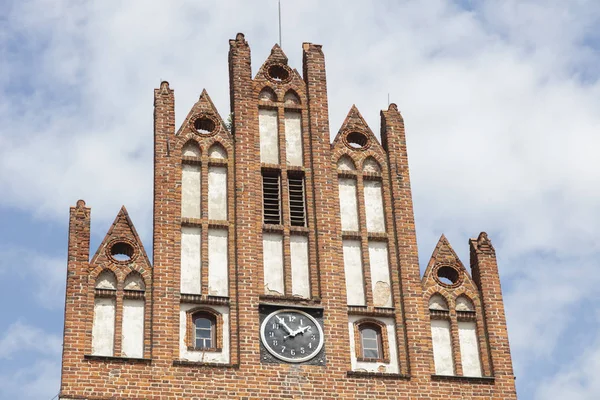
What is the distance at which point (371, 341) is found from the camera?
2392cm

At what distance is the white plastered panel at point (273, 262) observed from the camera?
2400 cm

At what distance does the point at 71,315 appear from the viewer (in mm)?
22875

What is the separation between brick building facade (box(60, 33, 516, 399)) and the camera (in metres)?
22.9

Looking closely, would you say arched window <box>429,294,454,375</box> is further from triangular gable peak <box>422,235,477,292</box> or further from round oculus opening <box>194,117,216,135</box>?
round oculus opening <box>194,117,216,135</box>

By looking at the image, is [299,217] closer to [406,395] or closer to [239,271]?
[239,271]

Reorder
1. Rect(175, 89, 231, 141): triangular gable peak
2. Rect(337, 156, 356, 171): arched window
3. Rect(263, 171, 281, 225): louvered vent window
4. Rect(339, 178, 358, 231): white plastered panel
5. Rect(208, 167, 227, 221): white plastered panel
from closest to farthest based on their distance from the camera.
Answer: Rect(208, 167, 227, 221): white plastered panel
Rect(263, 171, 281, 225): louvered vent window
Rect(339, 178, 358, 231): white plastered panel
Rect(175, 89, 231, 141): triangular gable peak
Rect(337, 156, 356, 171): arched window

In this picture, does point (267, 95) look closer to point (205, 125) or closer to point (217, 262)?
point (205, 125)

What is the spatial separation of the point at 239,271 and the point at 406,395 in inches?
139

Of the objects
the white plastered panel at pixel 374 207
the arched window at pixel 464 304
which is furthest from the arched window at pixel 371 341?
the white plastered panel at pixel 374 207

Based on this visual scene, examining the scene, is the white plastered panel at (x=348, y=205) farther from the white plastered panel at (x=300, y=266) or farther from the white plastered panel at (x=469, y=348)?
the white plastered panel at (x=469, y=348)

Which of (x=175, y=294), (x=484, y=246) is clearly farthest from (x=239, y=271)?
(x=484, y=246)

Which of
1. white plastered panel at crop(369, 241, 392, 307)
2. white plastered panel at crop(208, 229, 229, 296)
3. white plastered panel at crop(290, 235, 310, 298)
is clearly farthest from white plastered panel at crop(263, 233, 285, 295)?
white plastered panel at crop(369, 241, 392, 307)

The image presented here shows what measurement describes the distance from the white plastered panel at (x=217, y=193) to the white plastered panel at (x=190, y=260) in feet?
1.61

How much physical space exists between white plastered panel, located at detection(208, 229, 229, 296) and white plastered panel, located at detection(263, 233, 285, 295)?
0.69 metres
